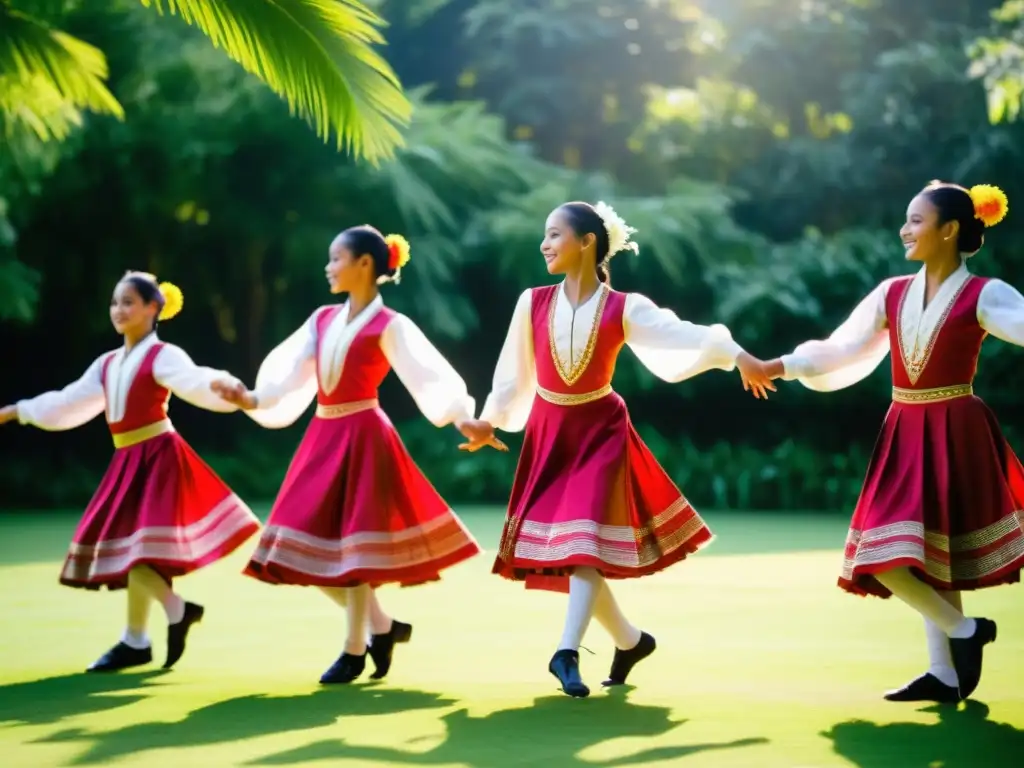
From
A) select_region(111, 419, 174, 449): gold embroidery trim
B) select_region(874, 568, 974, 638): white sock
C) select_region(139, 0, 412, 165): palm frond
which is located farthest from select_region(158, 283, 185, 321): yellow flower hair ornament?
select_region(874, 568, 974, 638): white sock

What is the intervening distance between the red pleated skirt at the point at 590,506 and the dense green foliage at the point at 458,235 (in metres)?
7.24

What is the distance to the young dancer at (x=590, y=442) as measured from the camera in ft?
13.3

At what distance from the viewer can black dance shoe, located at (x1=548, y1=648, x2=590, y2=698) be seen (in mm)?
3934

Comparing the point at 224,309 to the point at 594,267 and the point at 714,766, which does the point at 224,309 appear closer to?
the point at 594,267

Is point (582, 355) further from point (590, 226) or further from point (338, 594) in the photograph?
point (338, 594)

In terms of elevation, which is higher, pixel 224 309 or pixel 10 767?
pixel 224 309

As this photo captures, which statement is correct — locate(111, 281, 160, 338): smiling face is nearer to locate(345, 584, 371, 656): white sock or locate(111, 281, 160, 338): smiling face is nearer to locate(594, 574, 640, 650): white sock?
locate(345, 584, 371, 656): white sock

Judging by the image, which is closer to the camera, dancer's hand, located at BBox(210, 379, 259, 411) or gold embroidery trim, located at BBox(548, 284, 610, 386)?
gold embroidery trim, located at BBox(548, 284, 610, 386)

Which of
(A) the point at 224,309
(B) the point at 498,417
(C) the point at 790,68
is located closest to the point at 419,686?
(B) the point at 498,417

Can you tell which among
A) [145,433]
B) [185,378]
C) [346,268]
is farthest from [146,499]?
[346,268]

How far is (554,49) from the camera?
16438mm

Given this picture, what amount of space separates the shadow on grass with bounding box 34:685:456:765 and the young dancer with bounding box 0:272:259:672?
68 cm

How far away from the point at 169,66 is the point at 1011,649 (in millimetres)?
9684

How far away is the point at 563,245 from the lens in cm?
431
